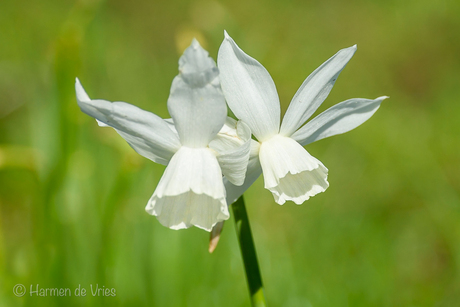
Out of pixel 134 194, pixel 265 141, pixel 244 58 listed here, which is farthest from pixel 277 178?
pixel 134 194

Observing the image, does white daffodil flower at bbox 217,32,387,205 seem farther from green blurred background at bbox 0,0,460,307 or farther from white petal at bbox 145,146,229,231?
green blurred background at bbox 0,0,460,307

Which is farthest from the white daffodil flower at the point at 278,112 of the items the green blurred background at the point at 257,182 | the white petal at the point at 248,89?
the green blurred background at the point at 257,182

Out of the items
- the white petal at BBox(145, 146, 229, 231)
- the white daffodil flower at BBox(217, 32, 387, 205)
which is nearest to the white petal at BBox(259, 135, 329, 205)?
the white daffodil flower at BBox(217, 32, 387, 205)

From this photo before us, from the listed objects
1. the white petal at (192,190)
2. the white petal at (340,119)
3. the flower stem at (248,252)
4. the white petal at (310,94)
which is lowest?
the flower stem at (248,252)

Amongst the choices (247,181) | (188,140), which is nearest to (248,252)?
(247,181)

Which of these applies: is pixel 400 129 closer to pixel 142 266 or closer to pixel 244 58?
pixel 142 266

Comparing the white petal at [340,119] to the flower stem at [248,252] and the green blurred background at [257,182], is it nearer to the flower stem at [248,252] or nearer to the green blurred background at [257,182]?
the flower stem at [248,252]

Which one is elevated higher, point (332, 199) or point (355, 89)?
point (355, 89)
